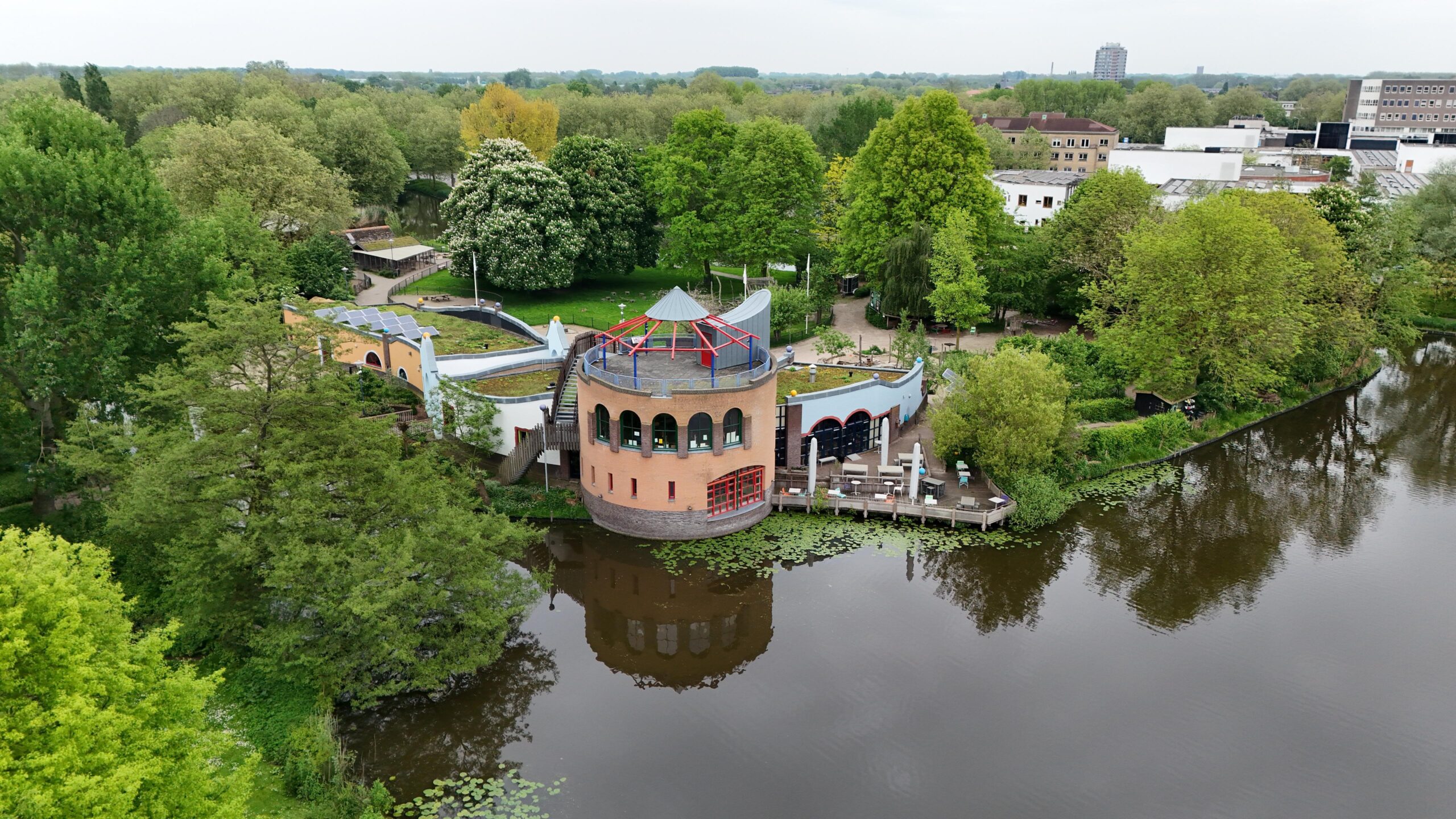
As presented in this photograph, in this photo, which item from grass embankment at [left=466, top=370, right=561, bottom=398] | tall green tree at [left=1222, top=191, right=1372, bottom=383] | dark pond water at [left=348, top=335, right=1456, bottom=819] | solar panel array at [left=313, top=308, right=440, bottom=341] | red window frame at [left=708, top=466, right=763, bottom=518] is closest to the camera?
dark pond water at [left=348, top=335, right=1456, bottom=819]

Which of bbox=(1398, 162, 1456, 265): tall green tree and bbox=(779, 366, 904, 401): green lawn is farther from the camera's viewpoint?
bbox=(1398, 162, 1456, 265): tall green tree

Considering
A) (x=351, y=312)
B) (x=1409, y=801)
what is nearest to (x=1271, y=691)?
(x=1409, y=801)

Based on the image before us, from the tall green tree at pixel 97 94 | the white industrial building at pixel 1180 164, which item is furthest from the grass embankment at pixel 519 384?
the tall green tree at pixel 97 94

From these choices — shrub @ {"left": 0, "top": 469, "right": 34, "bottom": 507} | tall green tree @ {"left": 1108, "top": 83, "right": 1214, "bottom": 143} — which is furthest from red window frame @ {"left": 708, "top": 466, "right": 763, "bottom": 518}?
tall green tree @ {"left": 1108, "top": 83, "right": 1214, "bottom": 143}

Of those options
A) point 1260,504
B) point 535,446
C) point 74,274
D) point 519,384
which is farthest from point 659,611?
point 1260,504

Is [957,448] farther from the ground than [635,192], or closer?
closer

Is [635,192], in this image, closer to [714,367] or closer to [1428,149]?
[714,367]

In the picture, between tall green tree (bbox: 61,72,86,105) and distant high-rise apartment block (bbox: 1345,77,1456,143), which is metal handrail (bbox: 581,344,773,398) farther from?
distant high-rise apartment block (bbox: 1345,77,1456,143)
